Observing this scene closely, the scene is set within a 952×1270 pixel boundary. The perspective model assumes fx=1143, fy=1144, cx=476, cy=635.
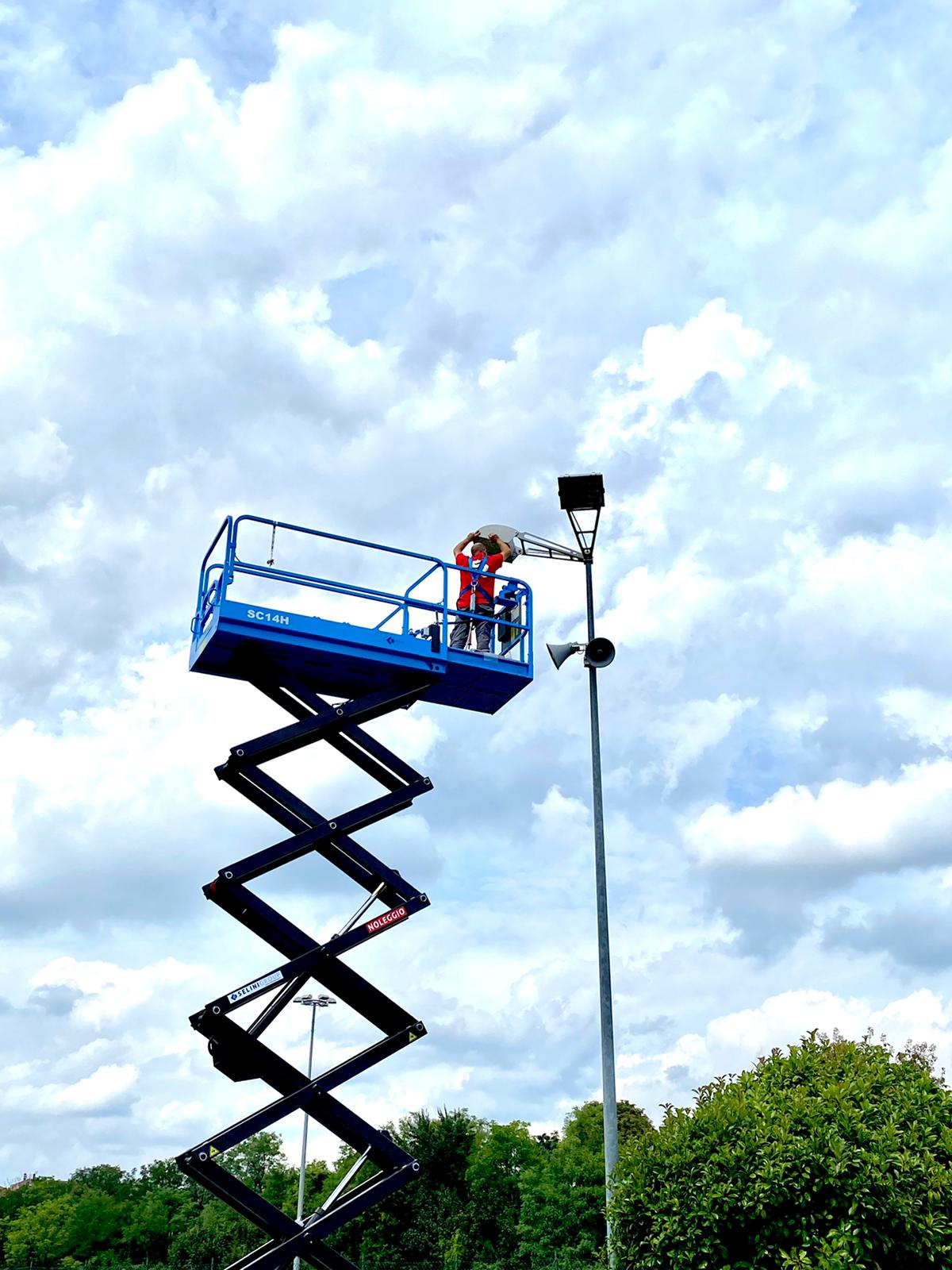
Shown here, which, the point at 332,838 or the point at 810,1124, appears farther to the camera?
the point at 332,838

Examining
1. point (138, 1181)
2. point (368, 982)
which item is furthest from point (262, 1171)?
point (368, 982)

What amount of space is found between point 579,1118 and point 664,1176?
187 ft

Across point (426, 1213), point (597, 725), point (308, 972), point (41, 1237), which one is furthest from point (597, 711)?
point (41, 1237)

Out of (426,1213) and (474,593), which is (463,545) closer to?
(474,593)

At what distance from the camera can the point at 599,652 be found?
17.0 m

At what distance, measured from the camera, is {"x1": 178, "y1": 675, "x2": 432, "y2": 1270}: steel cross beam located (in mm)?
14539

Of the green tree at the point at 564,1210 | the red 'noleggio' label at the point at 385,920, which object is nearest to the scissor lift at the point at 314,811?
the red 'noleggio' label at the point at 385,920

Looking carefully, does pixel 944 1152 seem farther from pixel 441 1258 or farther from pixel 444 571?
pixel 441 1258

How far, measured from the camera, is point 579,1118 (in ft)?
219

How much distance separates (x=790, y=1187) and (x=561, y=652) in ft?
25.0

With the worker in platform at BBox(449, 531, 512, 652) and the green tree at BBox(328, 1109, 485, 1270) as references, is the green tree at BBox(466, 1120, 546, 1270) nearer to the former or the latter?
the green tree at BBox(328, 1109, 485, 1270)

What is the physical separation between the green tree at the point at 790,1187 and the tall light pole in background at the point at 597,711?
63 cm

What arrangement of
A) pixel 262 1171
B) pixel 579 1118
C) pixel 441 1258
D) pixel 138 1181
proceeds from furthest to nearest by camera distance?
pixel 138 1181 < pixel 262 1171 < pixel 579 1118 < pixel 441 1258

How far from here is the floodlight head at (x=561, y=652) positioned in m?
17.0
